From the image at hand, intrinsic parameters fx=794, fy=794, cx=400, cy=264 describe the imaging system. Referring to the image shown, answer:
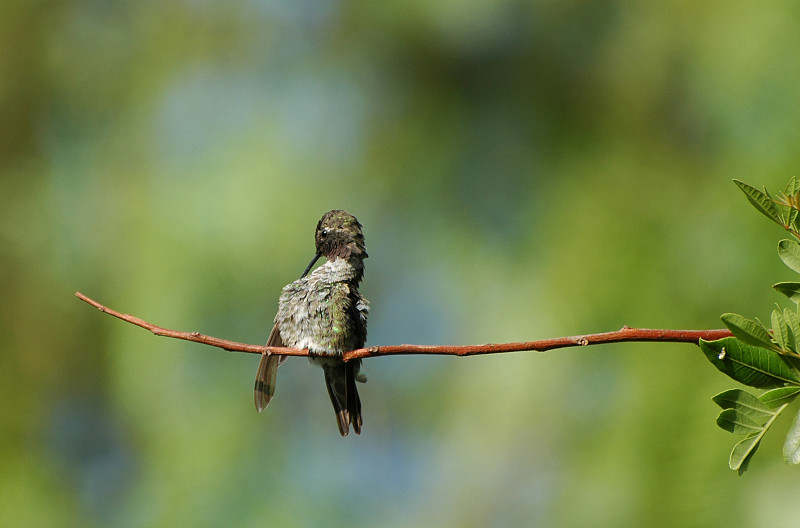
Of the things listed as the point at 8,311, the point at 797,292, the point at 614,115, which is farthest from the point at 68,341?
the point at 797,292

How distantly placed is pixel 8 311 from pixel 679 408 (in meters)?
6.81

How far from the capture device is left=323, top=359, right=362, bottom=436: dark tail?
2803mm

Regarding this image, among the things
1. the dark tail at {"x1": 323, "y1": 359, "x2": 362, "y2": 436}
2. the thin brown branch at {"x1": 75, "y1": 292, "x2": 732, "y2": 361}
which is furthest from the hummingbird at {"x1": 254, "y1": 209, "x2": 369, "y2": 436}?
the thin brown branch at {"x1": 75, "y1": 292, "x2": 732, "y2": 361}

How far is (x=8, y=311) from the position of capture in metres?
8.30

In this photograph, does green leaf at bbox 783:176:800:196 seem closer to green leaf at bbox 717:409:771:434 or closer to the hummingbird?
green leaf at bbox 717:409:771:434

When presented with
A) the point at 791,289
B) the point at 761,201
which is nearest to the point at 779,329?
the point at 791,289

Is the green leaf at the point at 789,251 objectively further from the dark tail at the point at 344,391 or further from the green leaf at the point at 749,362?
the dark tail at the point at 344,391

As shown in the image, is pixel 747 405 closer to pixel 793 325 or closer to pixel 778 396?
pixel 778 396

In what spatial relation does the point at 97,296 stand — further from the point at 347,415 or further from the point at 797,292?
the point at 797,292

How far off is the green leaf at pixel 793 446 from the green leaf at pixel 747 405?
0.16 feet

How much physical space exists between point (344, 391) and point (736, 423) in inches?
67.2

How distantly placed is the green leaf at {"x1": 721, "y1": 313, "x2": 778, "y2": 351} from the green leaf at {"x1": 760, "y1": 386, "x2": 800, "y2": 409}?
0.09 m

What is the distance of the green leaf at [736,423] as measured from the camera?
141 cm

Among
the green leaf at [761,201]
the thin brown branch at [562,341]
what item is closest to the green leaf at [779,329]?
the thin brown branch at [562,341]
